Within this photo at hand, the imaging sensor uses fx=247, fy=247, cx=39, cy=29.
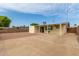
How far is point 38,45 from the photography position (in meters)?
2.97

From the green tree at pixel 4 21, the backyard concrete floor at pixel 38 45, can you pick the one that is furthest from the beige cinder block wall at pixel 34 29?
the green tree at pixel 4 21

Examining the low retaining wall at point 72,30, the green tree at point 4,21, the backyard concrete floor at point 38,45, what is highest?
the green tree at point 4,21

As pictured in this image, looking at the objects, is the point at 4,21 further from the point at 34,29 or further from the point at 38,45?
the point at 38,45

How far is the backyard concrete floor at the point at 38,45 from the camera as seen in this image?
2.96m

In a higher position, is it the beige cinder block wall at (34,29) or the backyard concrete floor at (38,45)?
the beige cinder block wall at (34,29)

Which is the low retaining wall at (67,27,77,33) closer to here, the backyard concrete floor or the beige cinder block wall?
the backyard concrete floor

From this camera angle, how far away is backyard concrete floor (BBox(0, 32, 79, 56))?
9.72 ft

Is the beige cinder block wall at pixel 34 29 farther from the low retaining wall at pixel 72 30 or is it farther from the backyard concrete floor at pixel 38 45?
the low retaining wall at pixel 72 30

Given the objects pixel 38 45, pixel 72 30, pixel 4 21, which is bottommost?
pixel 38 45

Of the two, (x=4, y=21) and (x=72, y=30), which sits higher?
(x=4, y=21)

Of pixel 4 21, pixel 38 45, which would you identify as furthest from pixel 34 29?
pixel 4 21

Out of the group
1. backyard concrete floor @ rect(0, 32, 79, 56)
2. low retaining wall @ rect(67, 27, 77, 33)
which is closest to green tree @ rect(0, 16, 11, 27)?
backyard concrete floor @ rect(0, 32, 79, 56)

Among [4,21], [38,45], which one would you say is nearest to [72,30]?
[38,45]

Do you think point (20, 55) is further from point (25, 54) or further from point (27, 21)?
point (27, 21)
